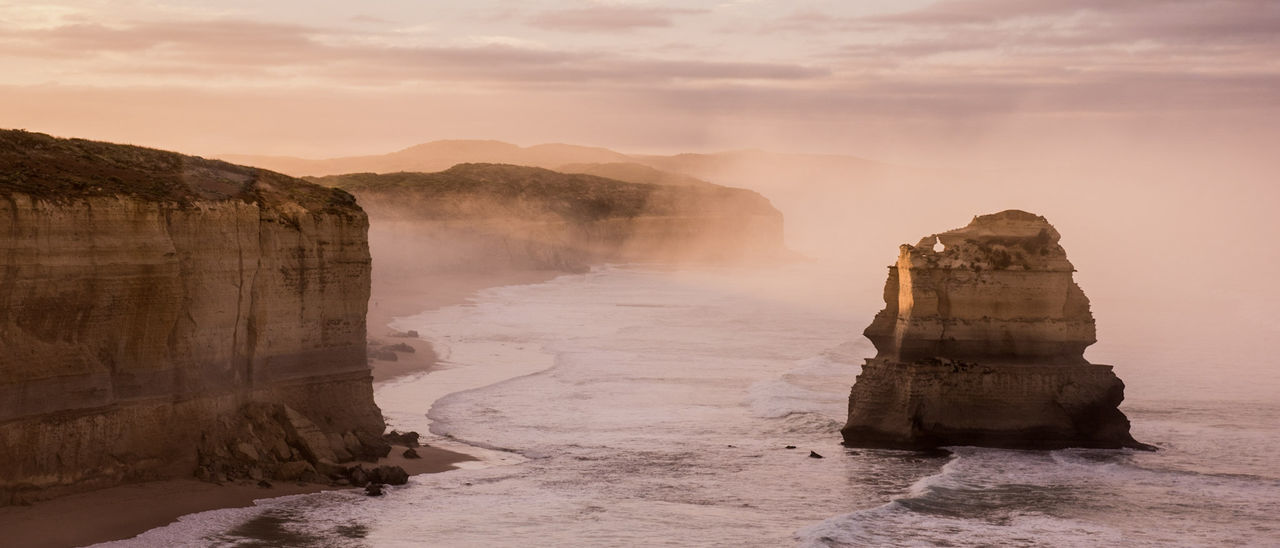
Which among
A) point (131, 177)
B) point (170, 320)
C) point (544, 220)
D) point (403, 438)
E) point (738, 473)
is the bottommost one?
point (738, 473)

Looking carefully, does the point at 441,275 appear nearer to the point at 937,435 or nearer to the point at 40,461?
the point at 937,435

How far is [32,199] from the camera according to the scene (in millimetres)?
24938

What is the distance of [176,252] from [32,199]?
3.45m

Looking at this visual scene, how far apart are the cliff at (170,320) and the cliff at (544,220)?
219ft

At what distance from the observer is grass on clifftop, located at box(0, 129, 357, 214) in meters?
26.1

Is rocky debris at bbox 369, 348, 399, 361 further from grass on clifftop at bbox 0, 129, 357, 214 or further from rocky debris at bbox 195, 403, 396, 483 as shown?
rocky debris at bbox 195, 403, 396, 483

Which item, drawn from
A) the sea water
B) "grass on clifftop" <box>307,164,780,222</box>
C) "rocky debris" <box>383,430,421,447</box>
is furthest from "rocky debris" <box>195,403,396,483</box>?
"grass on clifftop" <box>307,164,780,222</box>

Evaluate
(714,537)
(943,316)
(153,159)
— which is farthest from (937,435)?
(153,159)

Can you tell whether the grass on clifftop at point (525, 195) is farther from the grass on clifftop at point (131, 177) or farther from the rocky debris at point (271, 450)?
the rocky debris at point (271, 450)

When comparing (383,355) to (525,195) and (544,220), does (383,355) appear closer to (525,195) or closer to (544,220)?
(544,220)

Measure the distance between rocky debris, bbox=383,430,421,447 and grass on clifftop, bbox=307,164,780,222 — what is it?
276ft

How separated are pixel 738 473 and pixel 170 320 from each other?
1256 cm

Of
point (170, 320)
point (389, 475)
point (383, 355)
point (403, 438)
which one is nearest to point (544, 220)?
point (383, 355)

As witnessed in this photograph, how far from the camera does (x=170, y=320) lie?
91.2 feet
